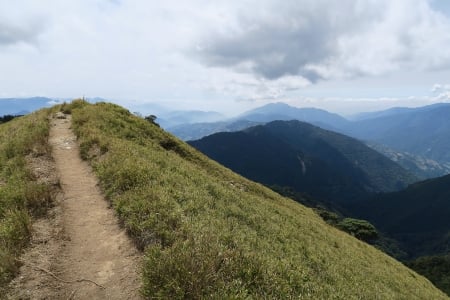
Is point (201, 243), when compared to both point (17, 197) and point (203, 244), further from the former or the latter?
point (17, 197)

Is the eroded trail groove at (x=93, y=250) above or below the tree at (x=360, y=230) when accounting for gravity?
above

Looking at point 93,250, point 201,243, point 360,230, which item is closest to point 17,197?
point 93,250

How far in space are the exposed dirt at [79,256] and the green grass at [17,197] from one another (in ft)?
1.01

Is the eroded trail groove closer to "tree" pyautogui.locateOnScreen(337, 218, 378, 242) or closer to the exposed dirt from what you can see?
the exposed dirt

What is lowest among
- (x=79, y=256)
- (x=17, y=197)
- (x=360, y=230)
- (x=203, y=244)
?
(x=360, y=230)

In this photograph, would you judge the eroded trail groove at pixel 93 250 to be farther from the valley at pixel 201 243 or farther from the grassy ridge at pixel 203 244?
the grassy ridge at pixel 203 244

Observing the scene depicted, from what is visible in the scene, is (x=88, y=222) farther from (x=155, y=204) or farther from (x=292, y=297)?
(x=292, y=297)

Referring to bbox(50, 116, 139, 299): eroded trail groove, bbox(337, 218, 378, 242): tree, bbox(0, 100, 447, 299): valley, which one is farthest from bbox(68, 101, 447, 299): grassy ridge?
bbox(337, 218, 378, 242): tree

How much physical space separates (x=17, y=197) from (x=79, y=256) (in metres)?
4.05

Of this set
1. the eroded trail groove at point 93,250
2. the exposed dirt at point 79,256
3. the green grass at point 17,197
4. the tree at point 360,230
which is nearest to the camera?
the exposed dirt at point 79,256

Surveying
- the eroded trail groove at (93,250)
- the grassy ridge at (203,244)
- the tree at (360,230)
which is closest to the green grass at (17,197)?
the eroded trail groove at (93,250)

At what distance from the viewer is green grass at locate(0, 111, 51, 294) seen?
8156 millimetres

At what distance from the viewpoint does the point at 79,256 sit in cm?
878

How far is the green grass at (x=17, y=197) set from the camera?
8156 mm
